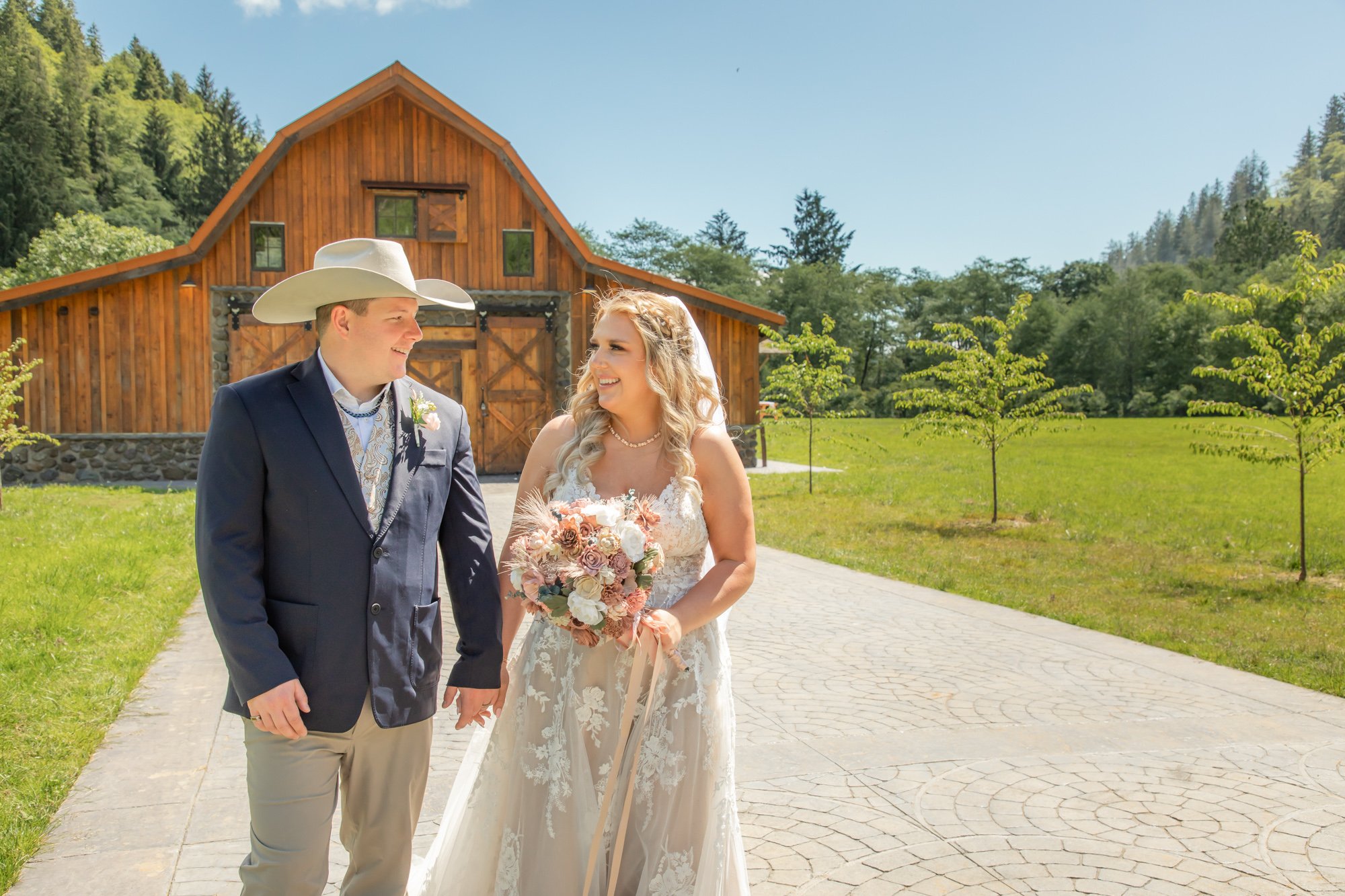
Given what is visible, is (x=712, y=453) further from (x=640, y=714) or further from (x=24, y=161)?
(x=24, y=161)

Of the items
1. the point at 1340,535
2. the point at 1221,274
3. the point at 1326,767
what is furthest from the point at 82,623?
the point at 1221,274

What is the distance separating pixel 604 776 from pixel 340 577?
109cm

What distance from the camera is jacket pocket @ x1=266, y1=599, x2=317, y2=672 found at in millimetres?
2557

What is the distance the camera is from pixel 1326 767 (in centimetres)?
487

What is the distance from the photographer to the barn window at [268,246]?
19078 mm

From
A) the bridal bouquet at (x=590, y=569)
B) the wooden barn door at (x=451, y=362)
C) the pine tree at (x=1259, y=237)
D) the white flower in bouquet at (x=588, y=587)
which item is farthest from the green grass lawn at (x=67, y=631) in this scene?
the pine tree at (x=1259, y=237)

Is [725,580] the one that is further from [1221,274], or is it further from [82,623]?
[1221,274]

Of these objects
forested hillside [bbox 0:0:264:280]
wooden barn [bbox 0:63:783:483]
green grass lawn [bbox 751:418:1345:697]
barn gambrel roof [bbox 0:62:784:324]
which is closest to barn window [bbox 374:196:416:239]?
wooden barn [bbox 0:63:783:483]

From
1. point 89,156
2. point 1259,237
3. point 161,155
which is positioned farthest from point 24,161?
point 1259,237

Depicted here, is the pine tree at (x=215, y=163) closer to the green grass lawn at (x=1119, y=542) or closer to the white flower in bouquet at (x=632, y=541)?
the green grass lawn at (x=1119, y=542)

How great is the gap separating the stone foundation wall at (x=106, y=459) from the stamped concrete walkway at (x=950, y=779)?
43.1 ft

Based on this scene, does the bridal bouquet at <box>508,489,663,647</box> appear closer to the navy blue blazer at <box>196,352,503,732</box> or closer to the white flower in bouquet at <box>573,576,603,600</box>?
the white flower in bouquet at <box>573,576,603,600</box>

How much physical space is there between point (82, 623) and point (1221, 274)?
288 feet

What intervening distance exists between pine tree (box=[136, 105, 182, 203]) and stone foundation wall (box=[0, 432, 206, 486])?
57.5m
